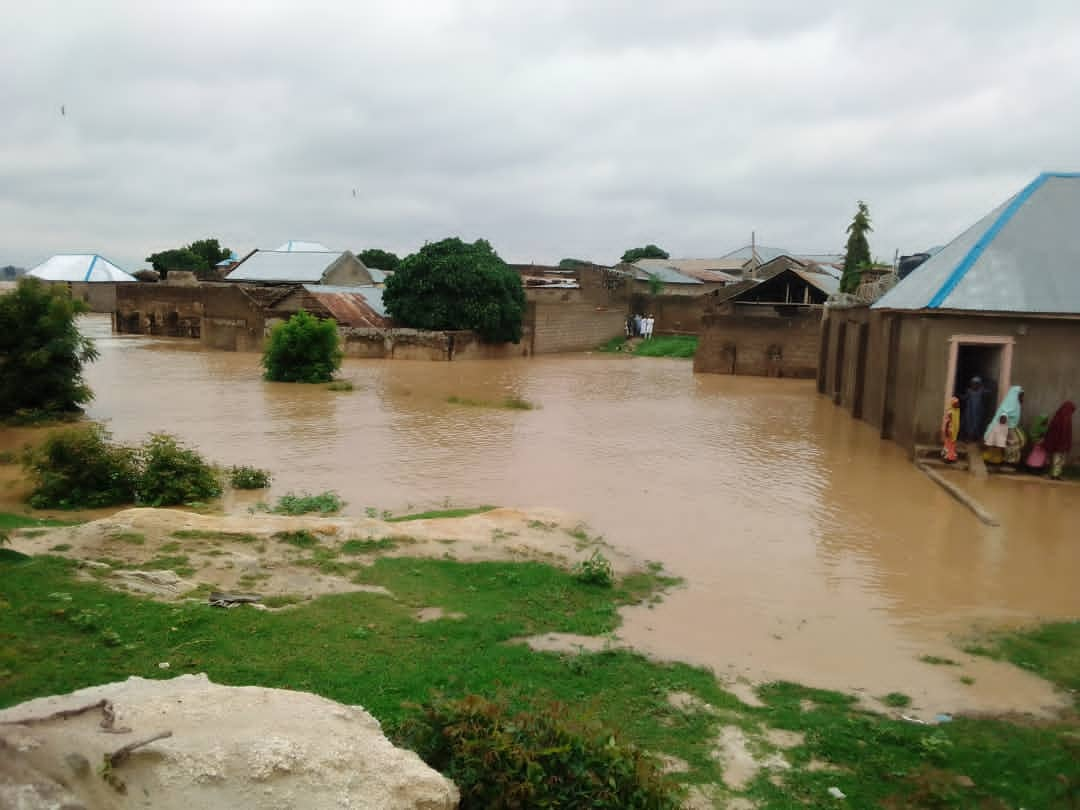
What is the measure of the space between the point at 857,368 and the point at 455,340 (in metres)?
15.3

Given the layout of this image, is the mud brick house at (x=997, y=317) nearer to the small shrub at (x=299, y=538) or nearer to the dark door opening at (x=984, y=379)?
the dark door opening at (x=984, y=379)

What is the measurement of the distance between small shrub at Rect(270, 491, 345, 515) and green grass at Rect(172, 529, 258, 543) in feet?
7.42

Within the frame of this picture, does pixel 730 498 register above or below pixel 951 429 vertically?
below

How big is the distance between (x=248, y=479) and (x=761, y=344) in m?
21.1

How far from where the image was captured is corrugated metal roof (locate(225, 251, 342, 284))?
46.6 metres

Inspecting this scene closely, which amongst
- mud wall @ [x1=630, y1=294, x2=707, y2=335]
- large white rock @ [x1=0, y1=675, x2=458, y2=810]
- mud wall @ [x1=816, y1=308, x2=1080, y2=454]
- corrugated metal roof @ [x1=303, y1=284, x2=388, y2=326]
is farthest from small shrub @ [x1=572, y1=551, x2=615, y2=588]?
mud wall @ [x1=630, y1=294, x2=707, y2=335]

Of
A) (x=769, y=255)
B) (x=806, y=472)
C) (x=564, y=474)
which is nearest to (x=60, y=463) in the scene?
(x=564, y=474)

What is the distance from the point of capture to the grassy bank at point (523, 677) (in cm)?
454

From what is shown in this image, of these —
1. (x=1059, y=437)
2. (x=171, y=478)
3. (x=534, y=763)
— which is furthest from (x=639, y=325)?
(x=534, y=763)

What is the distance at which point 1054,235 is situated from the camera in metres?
15.2

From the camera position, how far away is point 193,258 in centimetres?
6612

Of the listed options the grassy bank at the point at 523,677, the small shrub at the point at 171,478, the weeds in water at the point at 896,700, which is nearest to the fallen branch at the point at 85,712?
the grassy bank at the point at 523,677

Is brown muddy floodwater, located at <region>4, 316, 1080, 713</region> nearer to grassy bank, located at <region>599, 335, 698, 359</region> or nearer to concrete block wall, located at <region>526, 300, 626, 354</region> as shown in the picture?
concrete block wall, located at <region>526, 300, 626, 354</region>

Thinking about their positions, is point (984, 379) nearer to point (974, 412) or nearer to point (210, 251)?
point (974, 412)
